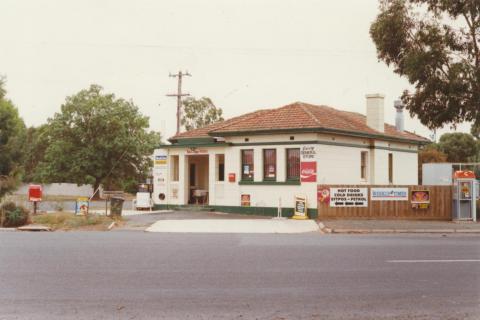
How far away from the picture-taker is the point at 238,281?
10.7 metres

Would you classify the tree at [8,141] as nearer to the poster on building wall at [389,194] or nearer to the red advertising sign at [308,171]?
the red advertising sign at [308,171]

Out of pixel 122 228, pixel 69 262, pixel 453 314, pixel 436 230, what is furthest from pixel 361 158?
pixel 453 314

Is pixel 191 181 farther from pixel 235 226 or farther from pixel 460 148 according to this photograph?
pixel 460 148

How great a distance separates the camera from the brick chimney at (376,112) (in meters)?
35.7

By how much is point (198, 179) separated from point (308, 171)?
763 cm

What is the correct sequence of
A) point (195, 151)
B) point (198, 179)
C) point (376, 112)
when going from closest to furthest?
point (195, 151) < point (198, 179) < point (376, 112)

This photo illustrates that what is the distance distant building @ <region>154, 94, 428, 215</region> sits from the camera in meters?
29.3

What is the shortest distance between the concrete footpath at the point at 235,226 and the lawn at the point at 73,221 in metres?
1.83

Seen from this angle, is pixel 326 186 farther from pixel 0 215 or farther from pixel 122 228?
pixel 0 215

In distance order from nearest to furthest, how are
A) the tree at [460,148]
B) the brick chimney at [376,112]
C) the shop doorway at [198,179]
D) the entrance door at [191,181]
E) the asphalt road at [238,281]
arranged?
the asphalt road at [238,281]
the shop doorway at [198,179]
the entrance door at [191,181]
the brick chimney at [376,112]
the tree at [460,148]

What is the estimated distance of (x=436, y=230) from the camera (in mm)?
23047

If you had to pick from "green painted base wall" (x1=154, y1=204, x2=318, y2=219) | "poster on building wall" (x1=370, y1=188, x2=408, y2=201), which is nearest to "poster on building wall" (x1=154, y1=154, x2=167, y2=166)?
"green painted base wall" (x1=154, y1=204, x2=318, y2=219)

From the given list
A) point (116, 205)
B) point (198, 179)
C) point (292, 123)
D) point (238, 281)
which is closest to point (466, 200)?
point (292, 123)

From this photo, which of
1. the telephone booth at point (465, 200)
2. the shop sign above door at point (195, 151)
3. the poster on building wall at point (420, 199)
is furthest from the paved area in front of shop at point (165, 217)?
the telephone booth at point (465, 200)
